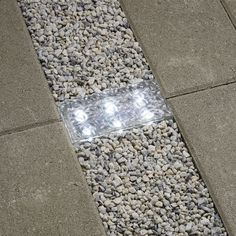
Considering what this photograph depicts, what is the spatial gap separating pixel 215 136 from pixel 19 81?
1123 millimetres

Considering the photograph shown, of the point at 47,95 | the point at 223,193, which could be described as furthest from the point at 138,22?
the point at 223,193

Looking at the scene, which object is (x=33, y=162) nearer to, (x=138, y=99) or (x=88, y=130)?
(x=88, y=130)

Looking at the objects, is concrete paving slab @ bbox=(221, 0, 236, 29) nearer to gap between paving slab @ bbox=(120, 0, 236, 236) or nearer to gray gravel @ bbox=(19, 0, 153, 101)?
gap between paving slab @ bbox=(120, 0, 236, 236)

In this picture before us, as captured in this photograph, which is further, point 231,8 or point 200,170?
point 231,8

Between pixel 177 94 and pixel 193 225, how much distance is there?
792 mm

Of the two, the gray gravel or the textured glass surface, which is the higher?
the gray gravel

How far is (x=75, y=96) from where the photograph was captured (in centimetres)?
275

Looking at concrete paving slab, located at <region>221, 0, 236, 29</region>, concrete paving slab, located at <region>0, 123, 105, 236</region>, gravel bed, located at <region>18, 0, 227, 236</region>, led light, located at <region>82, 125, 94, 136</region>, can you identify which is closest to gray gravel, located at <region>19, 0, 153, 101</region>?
gravel bed, located at <region>18, 0, 227, 236</region>

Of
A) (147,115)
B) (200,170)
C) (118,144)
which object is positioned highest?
(147,115)

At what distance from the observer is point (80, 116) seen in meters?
2.68

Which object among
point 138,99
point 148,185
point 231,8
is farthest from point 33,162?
point 231,8

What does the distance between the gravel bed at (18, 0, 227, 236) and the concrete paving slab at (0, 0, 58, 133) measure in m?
0.06

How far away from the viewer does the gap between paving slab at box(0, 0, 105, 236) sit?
2297 mm

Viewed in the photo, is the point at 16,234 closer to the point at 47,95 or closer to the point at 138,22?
the point at 47,95
